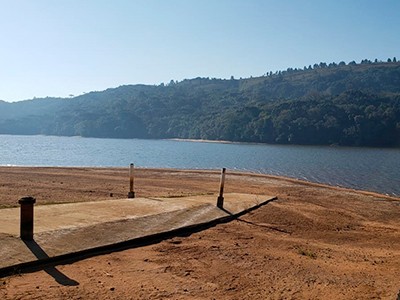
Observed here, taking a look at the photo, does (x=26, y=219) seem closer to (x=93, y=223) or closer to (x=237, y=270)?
(x=93, y=223)

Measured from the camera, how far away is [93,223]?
9.20 m

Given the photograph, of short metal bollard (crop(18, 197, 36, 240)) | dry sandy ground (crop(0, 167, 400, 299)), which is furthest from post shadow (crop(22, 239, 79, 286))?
short metal bollard (crop(18, 197, 36, 240))

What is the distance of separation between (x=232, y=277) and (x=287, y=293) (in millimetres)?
946

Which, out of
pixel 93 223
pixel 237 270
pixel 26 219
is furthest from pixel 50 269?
pixel 237 270

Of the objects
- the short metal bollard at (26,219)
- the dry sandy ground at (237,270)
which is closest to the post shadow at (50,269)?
the dry sandy ground at (237,270)

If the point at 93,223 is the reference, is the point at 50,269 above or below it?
below

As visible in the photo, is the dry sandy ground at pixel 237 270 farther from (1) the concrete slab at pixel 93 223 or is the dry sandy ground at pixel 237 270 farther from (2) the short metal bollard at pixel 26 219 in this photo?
(2) the short metal bollard at pixel 26 219

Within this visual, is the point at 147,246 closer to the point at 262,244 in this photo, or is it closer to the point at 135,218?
the point at 135,218

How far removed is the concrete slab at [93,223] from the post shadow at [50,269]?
0.05 feet

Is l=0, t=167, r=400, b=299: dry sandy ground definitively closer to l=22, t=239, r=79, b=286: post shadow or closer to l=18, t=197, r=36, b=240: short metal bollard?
l=22, t=239, r=79, b=286: post shadow

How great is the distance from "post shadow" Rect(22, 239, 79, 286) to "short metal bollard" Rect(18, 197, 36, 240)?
0.12 m

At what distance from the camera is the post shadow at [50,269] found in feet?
20.2

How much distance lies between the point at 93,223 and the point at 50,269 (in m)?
2.61

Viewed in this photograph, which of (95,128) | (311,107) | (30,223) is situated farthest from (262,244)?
(95,128)
